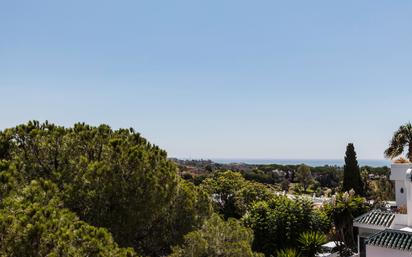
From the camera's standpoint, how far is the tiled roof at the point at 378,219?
662 inches

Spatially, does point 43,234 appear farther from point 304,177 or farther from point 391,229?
point 304,177

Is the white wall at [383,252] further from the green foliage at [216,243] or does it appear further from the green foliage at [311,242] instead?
the green foliage at [216,243]

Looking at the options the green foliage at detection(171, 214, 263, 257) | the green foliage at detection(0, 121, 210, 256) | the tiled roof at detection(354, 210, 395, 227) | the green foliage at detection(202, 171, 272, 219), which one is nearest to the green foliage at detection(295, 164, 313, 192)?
the green foliage at detection(202, 171, 272, 219)

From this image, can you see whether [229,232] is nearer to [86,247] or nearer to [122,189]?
[122,189]

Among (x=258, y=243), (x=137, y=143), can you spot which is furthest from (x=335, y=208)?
(x=137, y=143)

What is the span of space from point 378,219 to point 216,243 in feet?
26.4

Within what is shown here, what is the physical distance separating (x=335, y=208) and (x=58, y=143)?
12.4 meters

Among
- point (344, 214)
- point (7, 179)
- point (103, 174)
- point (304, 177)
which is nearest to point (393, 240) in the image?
point (344, 214)

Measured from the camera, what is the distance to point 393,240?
14.2 metres

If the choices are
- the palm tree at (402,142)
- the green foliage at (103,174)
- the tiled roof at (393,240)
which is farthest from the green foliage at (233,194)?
the green foliage at (103,174)

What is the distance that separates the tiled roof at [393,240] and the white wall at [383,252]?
6.3 inches

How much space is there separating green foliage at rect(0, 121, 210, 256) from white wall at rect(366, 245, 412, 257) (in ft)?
22.3

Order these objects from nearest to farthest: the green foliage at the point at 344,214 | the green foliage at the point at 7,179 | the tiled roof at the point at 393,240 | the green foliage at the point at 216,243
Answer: the green foliage at the point at 7,179 → the green foliage at the point at 216,243 → the tiled roof at the point at 393,240 → the green foliage at the point at 344,214

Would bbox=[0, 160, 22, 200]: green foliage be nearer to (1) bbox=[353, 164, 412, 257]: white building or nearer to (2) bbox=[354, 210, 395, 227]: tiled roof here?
(1) bbox=[353, 164, 412, 257]: white building
